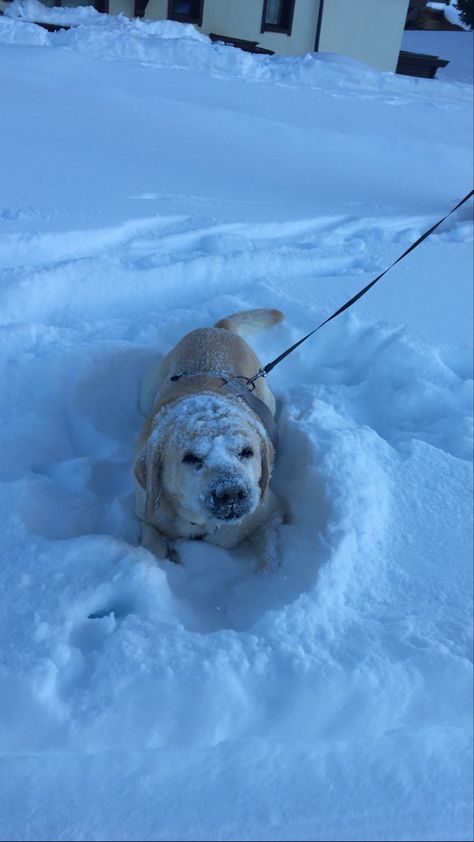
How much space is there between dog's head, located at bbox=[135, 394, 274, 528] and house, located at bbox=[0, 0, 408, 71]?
13706mm

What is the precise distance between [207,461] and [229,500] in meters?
0.17

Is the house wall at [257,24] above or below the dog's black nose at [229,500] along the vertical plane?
above

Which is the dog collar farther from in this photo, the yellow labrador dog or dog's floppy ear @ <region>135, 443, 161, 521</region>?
dog's floppy ear @ <region>135, 443, 161, 521</region>

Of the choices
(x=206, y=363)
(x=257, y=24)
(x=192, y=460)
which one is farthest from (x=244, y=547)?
(x=257, y=24)

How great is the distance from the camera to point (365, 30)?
17.5m

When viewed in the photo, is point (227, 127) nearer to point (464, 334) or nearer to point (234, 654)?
point (464, 334)

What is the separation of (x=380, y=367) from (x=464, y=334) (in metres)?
0.64

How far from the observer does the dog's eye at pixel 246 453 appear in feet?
8.22

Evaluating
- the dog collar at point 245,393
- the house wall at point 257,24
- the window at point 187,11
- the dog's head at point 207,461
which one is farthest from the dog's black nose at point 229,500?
the house wall at point 257,24

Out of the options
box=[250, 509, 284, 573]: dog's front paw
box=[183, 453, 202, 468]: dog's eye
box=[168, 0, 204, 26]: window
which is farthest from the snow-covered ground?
box=[168, 0, 204, 26]: window

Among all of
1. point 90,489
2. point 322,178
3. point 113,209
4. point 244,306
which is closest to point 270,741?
point 90,489

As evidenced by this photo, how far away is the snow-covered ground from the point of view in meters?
1.52

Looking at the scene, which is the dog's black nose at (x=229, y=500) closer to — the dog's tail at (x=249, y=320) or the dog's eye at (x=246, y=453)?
the dog's eye at (x=246, y=453)

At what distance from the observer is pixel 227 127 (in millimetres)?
7297
